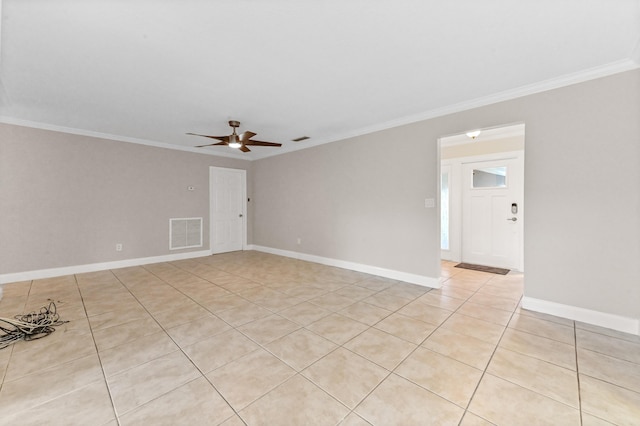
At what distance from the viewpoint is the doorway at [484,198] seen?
4680mm

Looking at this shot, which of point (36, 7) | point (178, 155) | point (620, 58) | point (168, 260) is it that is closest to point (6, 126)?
point (178, 155)

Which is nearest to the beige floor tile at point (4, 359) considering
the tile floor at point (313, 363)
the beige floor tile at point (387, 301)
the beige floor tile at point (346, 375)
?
the tile floor at point (313, 363)

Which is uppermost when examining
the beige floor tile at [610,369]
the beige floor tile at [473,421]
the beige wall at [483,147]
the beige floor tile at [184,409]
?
the beige wall at [483,147]

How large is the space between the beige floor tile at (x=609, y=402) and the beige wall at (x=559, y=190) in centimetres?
129

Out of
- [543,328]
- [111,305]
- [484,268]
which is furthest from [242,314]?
[484,268]

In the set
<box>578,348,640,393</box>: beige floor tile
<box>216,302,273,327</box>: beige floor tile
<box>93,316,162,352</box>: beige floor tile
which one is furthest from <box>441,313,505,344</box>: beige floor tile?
Answer: <box>93,316,162,352</box>: beige floor tile

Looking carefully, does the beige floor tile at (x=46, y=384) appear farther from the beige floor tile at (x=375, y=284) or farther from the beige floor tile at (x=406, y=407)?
the beige floor tile at (x=375, y=284)

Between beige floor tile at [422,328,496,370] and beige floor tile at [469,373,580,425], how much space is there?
25cm

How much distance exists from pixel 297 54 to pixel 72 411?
3.01 m

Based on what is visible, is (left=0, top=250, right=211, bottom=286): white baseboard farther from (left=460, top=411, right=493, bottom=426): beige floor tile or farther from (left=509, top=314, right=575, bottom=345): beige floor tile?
(left=509, top=314, right=575, bottom=345): beige floor tile

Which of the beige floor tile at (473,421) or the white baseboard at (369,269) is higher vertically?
the white baseboard at (369,269)

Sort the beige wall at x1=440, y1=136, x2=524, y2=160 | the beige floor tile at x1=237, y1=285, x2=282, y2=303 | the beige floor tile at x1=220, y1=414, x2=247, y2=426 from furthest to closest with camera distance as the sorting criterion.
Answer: the beige wall at x1=440, y1=136, x2=524, y2=160 < the beige floor tile at x1=237, y1=285, x2=282, y2=303 < the beige floor tile at x1=220, y1=414, x2=247, y2=426

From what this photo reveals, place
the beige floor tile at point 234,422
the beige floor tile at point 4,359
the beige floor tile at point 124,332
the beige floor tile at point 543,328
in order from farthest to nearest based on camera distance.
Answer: the beige floor tile at point 543,328
the beige floor tile at point 124,332
the beige floor tile at point 4,359
the beige floor tile at point 234,422

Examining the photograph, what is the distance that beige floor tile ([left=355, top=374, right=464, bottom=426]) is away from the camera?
1.44 metres
